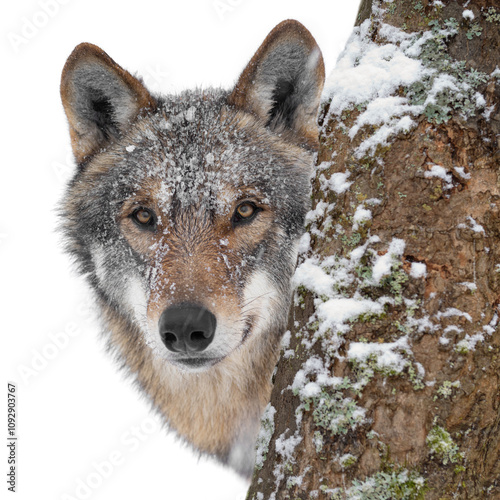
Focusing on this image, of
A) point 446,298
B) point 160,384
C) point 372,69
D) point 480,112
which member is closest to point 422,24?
point 372,69

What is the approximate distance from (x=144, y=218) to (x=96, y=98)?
90cm

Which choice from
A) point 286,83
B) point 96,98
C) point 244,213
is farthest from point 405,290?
point 96,98

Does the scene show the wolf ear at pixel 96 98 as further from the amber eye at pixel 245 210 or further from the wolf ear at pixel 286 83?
Result: the amber eye at pixel 245 210

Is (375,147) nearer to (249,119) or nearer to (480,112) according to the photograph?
(480,112)

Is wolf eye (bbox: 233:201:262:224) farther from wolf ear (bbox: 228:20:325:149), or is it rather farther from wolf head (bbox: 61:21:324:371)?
wolf ear (bbox: 228:20:325:149)

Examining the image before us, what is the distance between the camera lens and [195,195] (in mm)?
2619

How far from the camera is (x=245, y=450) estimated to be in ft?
11.0

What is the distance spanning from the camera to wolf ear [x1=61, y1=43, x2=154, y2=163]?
2838 mm

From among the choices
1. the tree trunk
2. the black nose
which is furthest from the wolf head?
the tree trunk

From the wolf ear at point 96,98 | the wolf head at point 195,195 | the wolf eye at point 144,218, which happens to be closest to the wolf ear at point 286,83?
the wolf head at point 195,195

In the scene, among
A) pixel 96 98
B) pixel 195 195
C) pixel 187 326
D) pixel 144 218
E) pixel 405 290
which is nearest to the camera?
pixel 405 290

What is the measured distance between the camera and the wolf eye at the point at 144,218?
274 centimetres

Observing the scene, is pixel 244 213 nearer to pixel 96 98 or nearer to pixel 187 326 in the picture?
pixel 187 326

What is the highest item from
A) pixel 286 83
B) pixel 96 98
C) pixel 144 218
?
pixel 286 83
